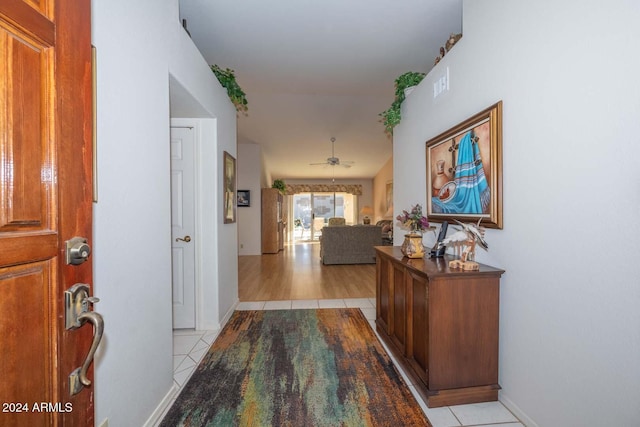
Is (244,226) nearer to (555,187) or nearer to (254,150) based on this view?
(254,150)

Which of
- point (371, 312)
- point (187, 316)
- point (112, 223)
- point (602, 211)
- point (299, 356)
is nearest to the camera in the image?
point (602, 211)

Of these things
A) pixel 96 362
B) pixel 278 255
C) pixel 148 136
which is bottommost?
pixel 278 255

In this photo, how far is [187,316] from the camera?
2.74 metres

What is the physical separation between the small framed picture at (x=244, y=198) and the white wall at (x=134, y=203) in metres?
5.47

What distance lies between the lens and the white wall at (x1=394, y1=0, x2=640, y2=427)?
1.07 m

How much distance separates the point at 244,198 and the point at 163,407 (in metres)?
6.06

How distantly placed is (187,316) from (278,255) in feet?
15.6

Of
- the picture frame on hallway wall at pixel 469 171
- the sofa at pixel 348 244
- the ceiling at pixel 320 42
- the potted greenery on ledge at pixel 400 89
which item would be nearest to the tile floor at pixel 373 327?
the picture frame on hallway wall at pixel 469 171

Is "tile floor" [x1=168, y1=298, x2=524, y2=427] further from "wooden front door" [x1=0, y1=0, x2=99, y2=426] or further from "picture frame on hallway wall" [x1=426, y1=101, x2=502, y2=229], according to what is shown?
"wooden front door" [x1=0, y1=0, x2=99, y2=426]

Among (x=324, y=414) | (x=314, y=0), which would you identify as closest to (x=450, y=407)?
(x=324, y=414)

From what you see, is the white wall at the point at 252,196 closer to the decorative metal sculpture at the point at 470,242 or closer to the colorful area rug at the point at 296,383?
the colorful area rug at the point at 296,383

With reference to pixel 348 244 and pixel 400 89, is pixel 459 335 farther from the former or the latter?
pixel 348 244

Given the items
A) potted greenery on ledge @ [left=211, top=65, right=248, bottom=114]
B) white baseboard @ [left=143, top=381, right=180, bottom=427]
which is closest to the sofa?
potted greenery on ledge @ [left=211, top=65, right=248, bottom=114]

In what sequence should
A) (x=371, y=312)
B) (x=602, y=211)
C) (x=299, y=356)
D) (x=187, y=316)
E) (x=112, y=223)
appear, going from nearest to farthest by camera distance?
(x=602, y=211)
(x=112, y=223)
(x=299, y=356)
(x=187, y=316)
(x=371, y=312)
